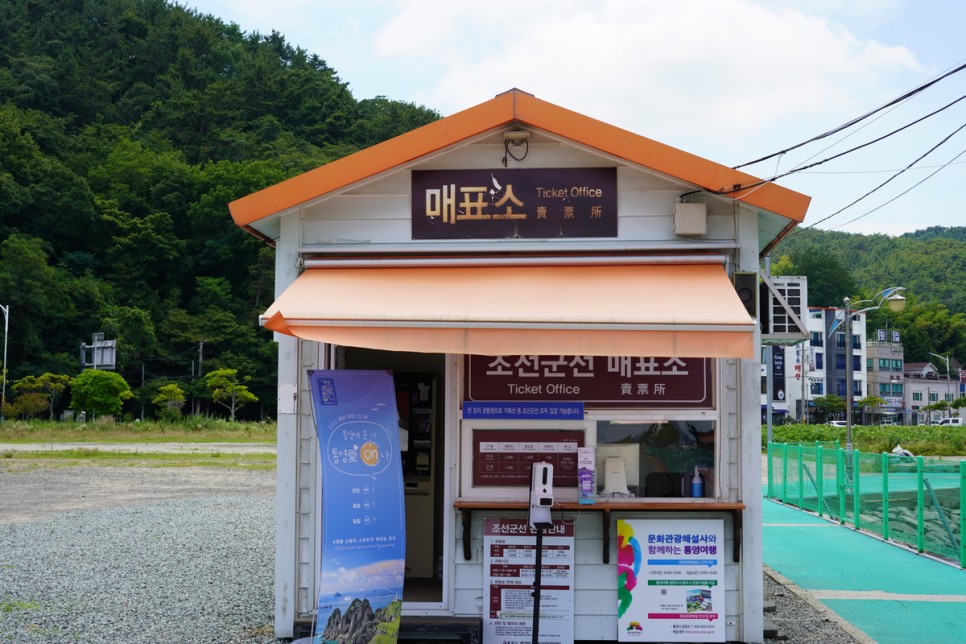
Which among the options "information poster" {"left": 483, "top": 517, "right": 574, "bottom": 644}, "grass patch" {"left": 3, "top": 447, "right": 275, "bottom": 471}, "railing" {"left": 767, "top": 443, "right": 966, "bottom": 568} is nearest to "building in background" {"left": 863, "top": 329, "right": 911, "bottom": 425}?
"grass patch" {"left": 3, "top": 447, "right": 275, "bottom": 471}

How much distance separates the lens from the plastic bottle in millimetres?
6785

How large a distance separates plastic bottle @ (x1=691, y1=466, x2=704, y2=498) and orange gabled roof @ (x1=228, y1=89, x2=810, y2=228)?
207 cm

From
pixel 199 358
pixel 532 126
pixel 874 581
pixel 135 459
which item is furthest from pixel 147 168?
pixel 532 126

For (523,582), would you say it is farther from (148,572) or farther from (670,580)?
(148,572)

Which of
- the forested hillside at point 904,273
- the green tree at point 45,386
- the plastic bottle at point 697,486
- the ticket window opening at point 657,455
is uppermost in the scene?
the forested hillside at point 904,273

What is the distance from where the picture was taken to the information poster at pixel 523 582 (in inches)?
263

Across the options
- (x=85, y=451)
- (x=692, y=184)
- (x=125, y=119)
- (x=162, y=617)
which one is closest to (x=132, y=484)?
(x=85, y=451)

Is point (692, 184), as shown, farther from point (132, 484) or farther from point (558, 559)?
point (132, 484)

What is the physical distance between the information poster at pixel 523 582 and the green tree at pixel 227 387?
173ft

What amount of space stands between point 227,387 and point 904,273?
6504 centimetres

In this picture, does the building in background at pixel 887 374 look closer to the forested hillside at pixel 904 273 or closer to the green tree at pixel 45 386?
the forested hillside at pixel 904 273

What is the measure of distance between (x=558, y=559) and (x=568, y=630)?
20.4 inches

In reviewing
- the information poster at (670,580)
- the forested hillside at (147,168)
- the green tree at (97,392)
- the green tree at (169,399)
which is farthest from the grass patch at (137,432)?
the information poster at (670,580)

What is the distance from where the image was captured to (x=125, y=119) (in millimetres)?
88188
